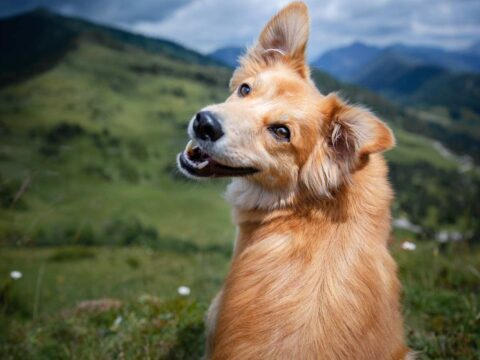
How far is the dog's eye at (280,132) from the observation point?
15.8ft

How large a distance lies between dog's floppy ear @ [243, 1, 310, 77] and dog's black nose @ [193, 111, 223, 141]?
1.63 m

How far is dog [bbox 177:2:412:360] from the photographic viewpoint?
358 centimetres

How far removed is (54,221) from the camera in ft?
263

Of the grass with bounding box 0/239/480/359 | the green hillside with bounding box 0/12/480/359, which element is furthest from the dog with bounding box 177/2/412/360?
the grass with bounding box 0/239/480/359

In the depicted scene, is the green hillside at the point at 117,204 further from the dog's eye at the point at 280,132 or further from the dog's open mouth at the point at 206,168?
the dog's eye at the point at 280,132

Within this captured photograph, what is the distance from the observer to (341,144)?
4.47m

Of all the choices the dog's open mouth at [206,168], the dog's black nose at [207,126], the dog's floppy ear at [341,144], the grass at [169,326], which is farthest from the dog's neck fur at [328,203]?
the grass at [169,326]

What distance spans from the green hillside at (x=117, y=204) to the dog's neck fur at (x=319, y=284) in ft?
5.26

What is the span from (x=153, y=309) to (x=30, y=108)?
160m

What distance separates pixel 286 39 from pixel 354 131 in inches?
88.1

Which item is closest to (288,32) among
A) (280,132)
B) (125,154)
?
(280,132)

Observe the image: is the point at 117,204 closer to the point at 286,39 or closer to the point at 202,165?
the point at 286,39

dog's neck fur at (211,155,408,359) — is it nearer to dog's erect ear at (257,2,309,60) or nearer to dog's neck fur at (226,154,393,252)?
dog's neck fur at (226,154,393,252)

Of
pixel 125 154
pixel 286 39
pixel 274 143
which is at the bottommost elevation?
pixel 125 154
